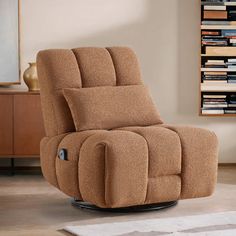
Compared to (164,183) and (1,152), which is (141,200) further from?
(1,152)

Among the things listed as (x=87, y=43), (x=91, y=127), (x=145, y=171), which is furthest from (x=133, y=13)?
(x=145, y=171)

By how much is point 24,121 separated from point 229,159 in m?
1.84

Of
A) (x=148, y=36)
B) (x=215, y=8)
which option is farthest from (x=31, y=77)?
(x=215, y=8)

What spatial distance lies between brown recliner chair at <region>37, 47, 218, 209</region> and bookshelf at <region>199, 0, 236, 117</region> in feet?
4.58

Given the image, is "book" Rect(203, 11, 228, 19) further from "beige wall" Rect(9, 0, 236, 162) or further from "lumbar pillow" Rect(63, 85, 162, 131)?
"lumbar pillow" Rect(63, 85, 162, 131)

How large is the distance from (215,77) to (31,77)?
5.15 feet

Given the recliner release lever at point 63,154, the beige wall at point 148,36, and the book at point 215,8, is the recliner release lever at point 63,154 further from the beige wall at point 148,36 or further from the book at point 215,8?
the book at point 215,8

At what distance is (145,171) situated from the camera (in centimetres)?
392

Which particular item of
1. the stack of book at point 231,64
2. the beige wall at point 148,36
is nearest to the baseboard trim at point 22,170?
the beige wall at point 148,36

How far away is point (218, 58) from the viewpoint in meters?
5.96

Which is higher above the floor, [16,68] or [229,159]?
[16,68]

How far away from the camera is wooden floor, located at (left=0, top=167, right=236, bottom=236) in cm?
378

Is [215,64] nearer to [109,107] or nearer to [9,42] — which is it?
[9,42]

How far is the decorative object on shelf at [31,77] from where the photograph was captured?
18.2 feet
